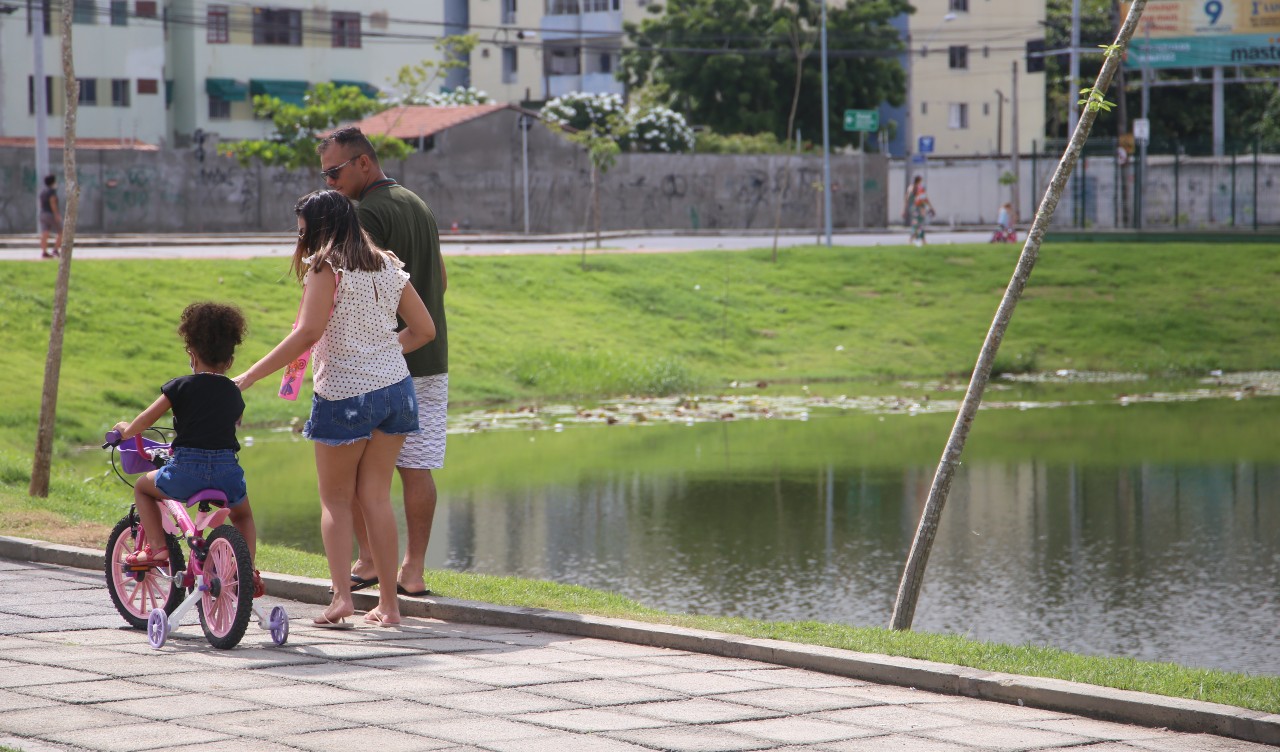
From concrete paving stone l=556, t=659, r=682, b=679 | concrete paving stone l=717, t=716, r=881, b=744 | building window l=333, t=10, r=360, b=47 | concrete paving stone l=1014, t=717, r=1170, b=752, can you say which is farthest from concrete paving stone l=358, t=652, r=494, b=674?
building window l=333, t=10, r=360, b=47

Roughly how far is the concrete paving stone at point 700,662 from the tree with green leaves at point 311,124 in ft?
111

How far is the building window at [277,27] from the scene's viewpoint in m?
56.5

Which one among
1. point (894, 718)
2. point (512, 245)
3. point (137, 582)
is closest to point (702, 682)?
point (894, 718)

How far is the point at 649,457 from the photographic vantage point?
16.1m

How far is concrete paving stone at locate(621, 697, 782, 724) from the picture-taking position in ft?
16.6

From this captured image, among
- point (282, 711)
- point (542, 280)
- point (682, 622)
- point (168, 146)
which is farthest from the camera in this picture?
point (168, 146)

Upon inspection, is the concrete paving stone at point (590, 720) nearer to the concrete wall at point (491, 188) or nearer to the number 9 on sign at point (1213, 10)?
the concrete wall at point (491, 188)

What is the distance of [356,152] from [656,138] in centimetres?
4400

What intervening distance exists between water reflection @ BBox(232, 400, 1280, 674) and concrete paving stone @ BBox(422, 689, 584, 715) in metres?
3.75

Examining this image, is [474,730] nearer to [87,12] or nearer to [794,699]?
[794,699]

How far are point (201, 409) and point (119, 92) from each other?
168 ft

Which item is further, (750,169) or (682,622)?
(750,169)

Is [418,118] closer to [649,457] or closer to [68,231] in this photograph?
[649,457]

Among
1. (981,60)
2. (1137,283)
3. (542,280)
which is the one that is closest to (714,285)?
(542,280)
